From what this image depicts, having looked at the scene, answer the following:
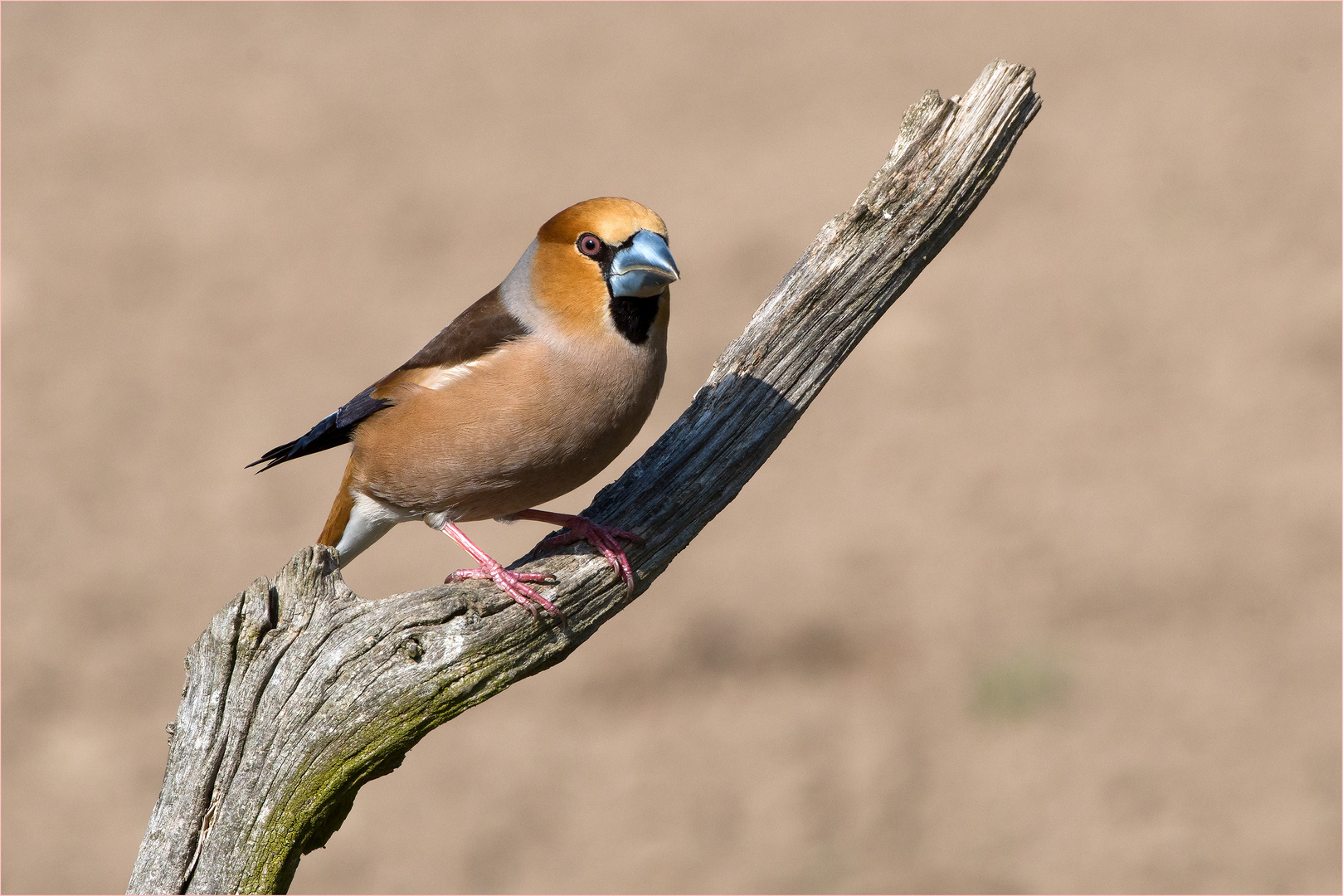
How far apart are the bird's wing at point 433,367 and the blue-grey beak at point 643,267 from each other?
1.63 ft

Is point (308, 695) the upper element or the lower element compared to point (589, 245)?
lower

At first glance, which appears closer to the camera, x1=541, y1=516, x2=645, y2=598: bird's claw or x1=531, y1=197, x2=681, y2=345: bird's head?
x1=531, y1=197, x2=681, y2=345: bird's head

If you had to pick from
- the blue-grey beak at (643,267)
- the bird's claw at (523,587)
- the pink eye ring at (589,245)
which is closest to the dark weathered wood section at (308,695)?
the bird's claw at (523,587)

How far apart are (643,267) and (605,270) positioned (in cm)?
26

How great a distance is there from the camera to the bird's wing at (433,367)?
544 centimetres

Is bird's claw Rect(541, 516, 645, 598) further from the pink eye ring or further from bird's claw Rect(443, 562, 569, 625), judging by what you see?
the pink eye ring

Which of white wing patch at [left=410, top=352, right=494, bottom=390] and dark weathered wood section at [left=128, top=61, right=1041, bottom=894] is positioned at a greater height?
white wing patch at [left=410, top=352, right=494, bottom=390]

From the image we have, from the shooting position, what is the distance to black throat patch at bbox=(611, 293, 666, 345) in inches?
205

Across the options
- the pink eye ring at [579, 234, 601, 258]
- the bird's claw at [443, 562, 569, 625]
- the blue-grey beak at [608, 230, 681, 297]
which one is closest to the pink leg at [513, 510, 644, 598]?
the bird's claw at [443, 562, 569, 625]

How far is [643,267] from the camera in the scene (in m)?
4.96

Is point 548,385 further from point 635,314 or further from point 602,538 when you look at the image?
point 602,538

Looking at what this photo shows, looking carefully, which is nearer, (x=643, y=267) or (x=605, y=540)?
(x=643, y=267)

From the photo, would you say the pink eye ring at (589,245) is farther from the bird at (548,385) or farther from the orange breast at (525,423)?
the orange breast at (525,423)

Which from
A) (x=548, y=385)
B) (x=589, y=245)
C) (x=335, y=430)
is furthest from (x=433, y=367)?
(x=589, y=245)
